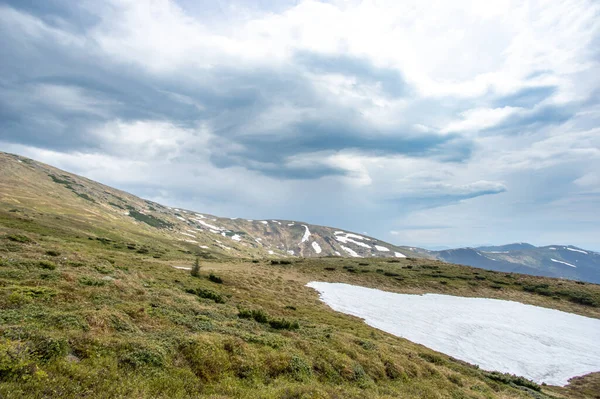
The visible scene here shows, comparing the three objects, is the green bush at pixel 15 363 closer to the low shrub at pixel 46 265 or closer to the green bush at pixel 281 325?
the green bush at pixel 281 325

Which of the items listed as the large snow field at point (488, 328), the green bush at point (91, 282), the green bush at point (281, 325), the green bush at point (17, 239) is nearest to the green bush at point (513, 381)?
the large snow field at point (488, 328)

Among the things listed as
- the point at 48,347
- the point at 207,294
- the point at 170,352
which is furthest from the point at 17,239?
the point at 170,352

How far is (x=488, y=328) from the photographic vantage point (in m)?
38.5

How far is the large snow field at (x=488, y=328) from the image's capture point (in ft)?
96.8

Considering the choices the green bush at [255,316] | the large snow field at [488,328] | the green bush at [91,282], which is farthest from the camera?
the large snow field at [488,328]

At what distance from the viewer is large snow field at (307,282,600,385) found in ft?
96.8

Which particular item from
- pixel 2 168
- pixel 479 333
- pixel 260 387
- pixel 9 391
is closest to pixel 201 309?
pixel 260 387

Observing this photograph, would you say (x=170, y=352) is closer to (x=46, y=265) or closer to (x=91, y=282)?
(x=91, y=282)

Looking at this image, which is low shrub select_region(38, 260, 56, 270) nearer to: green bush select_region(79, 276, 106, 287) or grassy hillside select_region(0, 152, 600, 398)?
grassy hillside select_region(0, 152, 600, 398)

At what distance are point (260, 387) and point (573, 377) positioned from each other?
35.0 m

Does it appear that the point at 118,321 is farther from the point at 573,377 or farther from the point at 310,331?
the point at 573,377

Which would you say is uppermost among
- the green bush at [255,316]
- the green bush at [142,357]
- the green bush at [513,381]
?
the green bush at [142,357]

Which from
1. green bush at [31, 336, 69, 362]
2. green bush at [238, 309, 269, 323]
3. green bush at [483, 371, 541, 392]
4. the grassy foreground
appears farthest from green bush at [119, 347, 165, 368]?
green bush at [483, 371, 541, 392]

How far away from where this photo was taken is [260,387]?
11.6 metres
